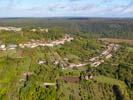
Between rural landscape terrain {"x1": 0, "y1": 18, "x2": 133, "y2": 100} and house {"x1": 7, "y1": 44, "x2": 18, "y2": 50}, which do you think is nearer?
rural landscape terrain {"x1": 0, "y1": 18, "x2": 133, "y2": 100}

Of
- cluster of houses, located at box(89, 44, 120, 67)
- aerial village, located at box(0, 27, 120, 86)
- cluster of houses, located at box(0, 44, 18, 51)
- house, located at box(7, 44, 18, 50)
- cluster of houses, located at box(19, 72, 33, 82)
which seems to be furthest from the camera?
house, located at box(7, 44, 18, 50)

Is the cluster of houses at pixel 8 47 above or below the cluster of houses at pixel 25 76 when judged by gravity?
below

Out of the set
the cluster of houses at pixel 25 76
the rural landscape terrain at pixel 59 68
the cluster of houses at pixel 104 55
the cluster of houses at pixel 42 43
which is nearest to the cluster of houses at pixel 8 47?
the rural landscape terrain at pixel 59 68

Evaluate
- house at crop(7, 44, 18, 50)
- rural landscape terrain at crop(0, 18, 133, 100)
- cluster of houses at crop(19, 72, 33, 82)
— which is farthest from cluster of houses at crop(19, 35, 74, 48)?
cluster of houses at crop(19, 72, 33, 82)

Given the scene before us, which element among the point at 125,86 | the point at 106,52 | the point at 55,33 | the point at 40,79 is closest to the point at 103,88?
the point at 125,86

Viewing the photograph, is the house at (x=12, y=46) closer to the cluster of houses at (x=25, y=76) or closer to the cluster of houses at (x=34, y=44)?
the cluster of houses at (x=34, y=44)

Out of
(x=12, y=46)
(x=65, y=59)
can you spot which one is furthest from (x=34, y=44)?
(x=65, y=59)

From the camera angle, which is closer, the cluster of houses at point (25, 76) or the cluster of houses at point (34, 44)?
the cluster of houses at point (25, 76)

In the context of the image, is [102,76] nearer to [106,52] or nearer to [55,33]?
[106,52]

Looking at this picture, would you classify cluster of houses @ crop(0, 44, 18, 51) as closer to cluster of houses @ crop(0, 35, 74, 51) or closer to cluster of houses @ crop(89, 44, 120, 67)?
cluster of houses @ crop(0, 35, 74, 51)
